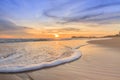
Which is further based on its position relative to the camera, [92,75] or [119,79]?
[92,75]

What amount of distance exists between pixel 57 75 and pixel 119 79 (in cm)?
136

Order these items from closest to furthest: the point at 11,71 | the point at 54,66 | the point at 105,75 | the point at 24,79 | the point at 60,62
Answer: the point at 24,79, the point at 105,75, the point at 11,71, the point at 54,66, the point at 60,62

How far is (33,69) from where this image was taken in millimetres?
4348

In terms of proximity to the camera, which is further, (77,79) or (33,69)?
(33,69)

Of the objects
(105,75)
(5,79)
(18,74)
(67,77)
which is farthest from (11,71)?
(105,75)

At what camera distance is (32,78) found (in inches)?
137

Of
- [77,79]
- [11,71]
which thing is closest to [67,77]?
[77,79]

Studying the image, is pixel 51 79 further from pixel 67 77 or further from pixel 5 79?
pixel 5 79

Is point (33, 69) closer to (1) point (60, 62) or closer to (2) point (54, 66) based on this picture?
(2) point (54, 66)

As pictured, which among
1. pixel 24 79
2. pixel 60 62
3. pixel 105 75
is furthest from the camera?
pixel 60 62

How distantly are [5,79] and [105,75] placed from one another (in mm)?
2214

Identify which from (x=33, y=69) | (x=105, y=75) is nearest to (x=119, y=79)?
(x=105, y=75)

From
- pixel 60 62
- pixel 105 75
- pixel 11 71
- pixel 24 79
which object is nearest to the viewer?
pixel 24 79

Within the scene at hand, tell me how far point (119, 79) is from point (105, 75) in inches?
14.4
